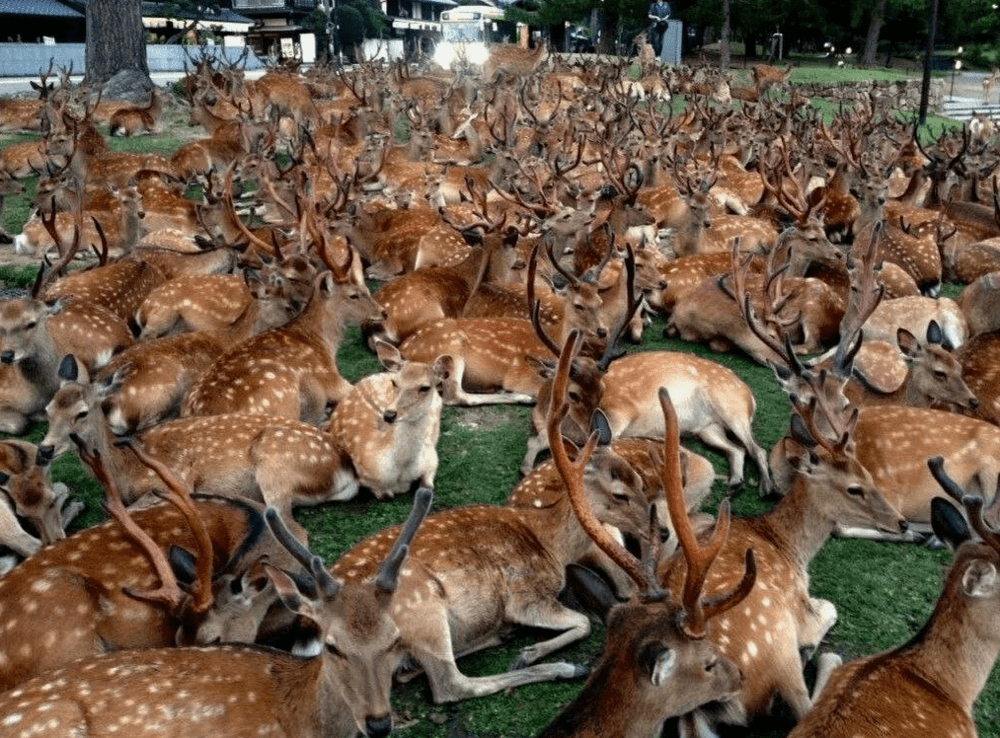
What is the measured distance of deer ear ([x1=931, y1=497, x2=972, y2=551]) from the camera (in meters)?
2.48

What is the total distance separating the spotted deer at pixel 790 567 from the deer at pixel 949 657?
0.20m

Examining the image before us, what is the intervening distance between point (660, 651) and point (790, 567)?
1063 millimetres

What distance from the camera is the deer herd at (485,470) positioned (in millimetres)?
2186

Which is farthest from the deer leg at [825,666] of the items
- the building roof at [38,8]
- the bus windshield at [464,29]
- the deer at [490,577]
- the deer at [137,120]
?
the bus windshield at [464,29]

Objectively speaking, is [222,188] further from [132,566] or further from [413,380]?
[132,566]

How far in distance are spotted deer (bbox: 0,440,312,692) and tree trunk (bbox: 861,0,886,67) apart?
94.7ft

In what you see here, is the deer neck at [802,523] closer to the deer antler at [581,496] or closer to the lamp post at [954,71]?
the deer antler at [581,496]

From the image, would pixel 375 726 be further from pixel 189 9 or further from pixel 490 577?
pixel 189 9

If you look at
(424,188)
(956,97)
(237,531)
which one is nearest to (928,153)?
(424,188)

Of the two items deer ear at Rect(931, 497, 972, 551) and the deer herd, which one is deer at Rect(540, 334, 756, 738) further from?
deer ear at Rect(931, 497, 972, 551)

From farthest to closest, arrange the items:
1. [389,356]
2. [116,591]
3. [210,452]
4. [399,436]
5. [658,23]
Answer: [658,23], [389,356], [399,436], [210,452], [116,591]

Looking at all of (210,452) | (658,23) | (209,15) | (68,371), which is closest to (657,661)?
(210,452)

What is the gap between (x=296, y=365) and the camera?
435 cm

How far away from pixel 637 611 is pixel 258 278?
326cm
